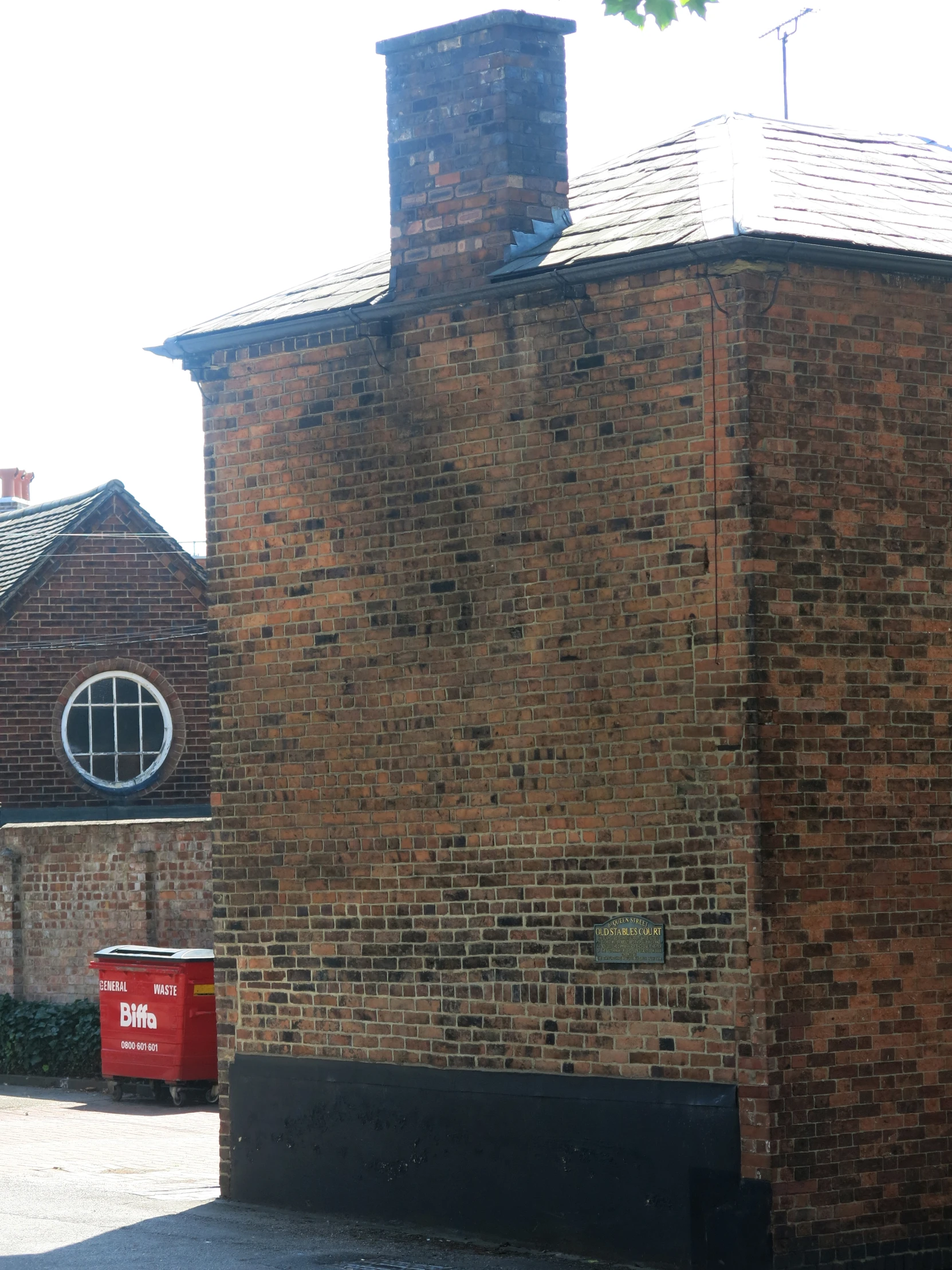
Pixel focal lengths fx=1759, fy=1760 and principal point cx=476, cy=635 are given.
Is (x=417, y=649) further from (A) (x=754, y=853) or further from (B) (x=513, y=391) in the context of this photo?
(A) (x=754, y=853)

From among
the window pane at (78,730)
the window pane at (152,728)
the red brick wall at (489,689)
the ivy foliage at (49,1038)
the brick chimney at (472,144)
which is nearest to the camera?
the red brick wall at (489,689)

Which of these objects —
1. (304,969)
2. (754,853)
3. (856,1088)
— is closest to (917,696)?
(754,853)

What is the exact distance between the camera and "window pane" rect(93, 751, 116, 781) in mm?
23438

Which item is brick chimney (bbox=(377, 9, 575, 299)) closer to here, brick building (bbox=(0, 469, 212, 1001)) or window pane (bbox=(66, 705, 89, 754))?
brick building (bbox=(0, 469, 212, 1001))

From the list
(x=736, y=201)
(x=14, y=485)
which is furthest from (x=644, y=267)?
(x=14, y=485)

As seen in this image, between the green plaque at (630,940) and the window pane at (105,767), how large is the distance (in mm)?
14975

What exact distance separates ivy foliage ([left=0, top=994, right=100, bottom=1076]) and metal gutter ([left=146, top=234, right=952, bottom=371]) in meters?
9.68

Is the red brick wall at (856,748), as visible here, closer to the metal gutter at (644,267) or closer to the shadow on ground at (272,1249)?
the metal gutter at (644,267)

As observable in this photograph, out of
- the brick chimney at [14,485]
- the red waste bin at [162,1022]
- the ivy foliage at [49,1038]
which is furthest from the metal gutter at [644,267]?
the brick chimney at [14,485]

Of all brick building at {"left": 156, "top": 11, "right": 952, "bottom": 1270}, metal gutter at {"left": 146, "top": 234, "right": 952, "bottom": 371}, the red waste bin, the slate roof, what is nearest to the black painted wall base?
brick building at {"left": 156, "top": 11, "right": 952, "bottom": 1270}

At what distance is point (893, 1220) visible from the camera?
916cm

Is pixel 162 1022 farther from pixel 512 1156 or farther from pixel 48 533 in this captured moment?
pixel 48 533

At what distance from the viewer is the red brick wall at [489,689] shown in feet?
30.4

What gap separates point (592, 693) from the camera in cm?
973
